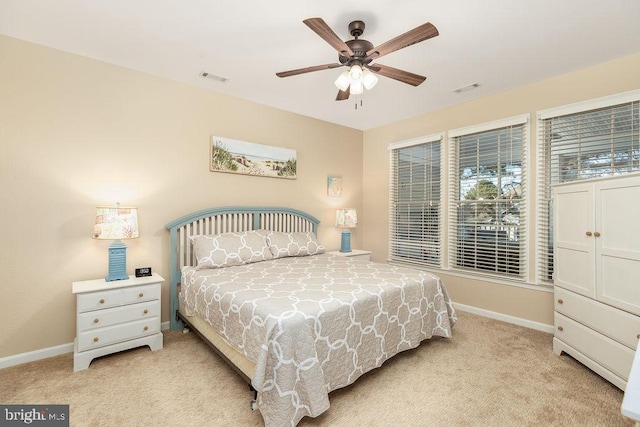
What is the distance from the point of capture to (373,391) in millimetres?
2021

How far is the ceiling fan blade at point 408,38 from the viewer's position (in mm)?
1711

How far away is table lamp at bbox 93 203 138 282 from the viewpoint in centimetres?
241

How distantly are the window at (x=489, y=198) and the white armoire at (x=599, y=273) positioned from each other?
67 centimetres

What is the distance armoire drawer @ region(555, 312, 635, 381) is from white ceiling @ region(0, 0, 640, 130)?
2.30 m

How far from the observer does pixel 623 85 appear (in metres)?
2.63

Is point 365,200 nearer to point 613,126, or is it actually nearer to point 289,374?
point 613,126

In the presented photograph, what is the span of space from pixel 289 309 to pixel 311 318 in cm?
14

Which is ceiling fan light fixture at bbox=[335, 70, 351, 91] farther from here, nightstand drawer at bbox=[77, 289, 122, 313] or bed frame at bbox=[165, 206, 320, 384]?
nightstand drawer at bbox=[77, 289, 122, 313]

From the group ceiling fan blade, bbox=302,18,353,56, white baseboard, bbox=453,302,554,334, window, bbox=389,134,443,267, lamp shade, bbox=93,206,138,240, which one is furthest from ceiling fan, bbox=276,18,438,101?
white baseboard, bbox=453,302,554,334

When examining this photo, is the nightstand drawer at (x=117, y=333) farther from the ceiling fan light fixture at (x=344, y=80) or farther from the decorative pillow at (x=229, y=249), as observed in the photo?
the ceiling fan light fixture at (x=344, y=80)

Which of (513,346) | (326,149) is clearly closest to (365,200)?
(326,149)

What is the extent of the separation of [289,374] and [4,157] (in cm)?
279

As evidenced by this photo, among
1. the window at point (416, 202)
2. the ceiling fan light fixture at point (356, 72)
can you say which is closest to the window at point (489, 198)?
the window at point (416, 202)

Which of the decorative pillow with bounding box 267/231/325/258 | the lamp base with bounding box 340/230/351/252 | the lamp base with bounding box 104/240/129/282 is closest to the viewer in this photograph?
the lamp base with bounding box 104/240/129/282
